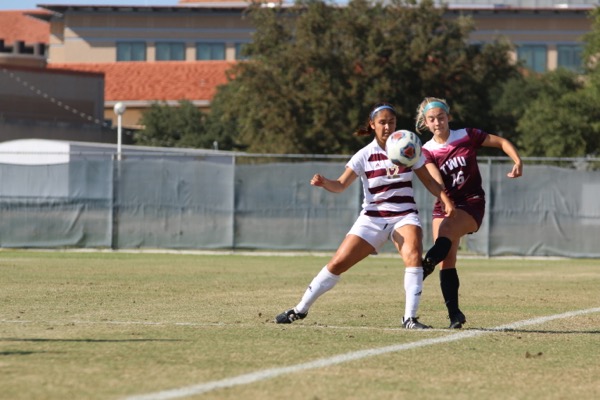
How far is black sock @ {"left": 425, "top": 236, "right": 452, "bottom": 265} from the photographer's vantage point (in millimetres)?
10961

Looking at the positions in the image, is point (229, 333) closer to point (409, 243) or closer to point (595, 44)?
point (409, 243)

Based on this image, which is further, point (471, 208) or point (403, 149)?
point (471, 208)

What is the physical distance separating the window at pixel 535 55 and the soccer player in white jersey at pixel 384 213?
3504 inches

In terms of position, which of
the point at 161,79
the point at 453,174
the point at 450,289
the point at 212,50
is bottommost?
the point at 450,289

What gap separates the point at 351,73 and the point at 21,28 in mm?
69759

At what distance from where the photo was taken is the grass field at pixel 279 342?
7176mm

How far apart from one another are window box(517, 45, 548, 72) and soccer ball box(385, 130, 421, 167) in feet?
293

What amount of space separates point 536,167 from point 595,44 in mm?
26388

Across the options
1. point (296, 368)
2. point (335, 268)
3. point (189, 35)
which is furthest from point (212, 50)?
point (296, 368)

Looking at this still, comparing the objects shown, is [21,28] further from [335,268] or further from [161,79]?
[335,268]

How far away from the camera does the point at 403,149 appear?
406 inches

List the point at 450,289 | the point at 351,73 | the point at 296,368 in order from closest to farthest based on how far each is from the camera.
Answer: the point at 296,368, the point at 450,289, the point at 351,73

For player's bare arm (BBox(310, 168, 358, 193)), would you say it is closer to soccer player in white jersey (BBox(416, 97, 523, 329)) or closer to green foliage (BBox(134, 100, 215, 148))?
soccer player in white jersey (BBox(416, 97, 523, 329))

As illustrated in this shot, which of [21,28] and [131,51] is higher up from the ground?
[21,28]
